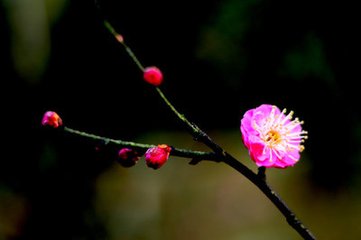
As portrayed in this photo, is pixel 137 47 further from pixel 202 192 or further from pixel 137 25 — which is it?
pixel 202 192

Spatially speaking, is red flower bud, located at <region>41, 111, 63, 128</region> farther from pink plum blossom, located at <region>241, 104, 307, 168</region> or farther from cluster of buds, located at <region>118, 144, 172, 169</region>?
pink plum blossom, located at <region>241, 104, 307, 168</region>

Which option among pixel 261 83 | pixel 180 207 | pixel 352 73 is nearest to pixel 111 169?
pixel 180 207

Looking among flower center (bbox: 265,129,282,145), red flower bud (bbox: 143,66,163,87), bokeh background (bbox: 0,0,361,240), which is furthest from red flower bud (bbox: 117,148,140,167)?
bokeh background (bbox: 0,0,361,240)

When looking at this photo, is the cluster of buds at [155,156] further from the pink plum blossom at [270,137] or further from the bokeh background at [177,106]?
the bokeh background at [177,106]

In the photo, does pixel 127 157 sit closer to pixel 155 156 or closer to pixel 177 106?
pixel 155 156

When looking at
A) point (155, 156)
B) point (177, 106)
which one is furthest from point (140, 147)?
point (177, 106)

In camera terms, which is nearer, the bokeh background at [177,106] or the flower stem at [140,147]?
the flower stem at [140,147]

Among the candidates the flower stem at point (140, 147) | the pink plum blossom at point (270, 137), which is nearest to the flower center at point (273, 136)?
the pink plum blossom at point (270, 137)
